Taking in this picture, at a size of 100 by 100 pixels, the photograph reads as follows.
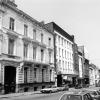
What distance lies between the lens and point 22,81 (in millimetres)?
33250

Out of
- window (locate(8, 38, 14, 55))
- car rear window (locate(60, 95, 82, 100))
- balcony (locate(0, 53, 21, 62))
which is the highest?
window (locate(8, 38, 14, 55))

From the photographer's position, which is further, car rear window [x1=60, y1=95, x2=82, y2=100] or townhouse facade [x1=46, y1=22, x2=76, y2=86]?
townhouse facade [x1=46, y1=22, x2=76, y2=86]

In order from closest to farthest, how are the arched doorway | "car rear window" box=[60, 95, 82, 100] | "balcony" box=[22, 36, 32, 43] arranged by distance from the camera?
"car rear window" box=[60, 95, 82, 100], the arched doorway, "balcony" box=[22, 36, 32, 43]

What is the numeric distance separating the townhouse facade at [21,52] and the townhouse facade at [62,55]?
6.47 meters

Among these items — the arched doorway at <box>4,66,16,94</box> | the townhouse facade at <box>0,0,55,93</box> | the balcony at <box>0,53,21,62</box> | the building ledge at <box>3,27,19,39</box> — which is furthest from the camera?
the arched doorway at <box>4,66,16,94</box>

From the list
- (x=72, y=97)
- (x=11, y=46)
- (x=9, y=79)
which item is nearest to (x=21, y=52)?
(x=11, y=46)

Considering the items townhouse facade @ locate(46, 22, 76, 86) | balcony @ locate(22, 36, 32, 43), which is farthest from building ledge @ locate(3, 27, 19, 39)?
townhouse facade @ locate(46, 22, 76, 86)

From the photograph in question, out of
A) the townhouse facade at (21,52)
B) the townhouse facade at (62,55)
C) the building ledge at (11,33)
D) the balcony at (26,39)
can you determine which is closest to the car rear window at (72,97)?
the townhouse facade at (21,52)

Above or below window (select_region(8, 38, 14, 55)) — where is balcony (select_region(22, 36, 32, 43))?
above

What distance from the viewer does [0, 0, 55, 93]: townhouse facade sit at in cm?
2945

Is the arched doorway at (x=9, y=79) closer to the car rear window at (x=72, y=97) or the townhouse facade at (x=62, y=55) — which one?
the townhouse facade at (x=62, y=55)

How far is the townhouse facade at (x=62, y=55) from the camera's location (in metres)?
50.0

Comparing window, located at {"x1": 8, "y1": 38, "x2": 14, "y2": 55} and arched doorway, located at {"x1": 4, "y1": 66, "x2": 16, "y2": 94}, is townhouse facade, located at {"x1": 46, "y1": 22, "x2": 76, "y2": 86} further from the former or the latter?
window, located at {"x1": 8, "y1": 38, "x2": 14, "y2": 55}

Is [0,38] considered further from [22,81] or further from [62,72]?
[62,72]
